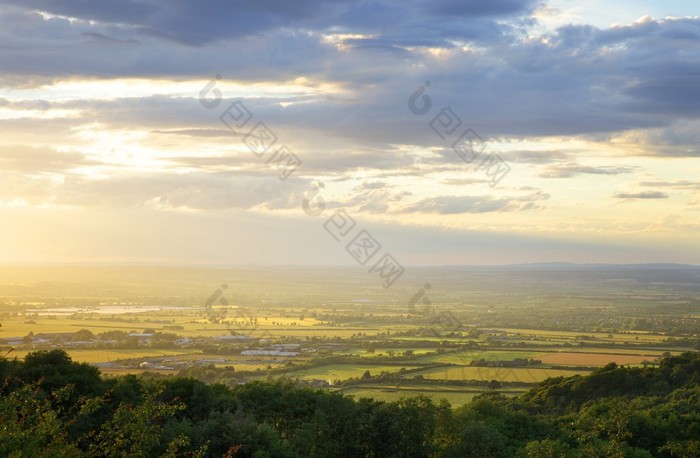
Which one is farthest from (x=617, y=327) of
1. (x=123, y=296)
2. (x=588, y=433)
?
(x=123, y=296)

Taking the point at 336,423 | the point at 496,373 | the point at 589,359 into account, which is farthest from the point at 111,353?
the point at 589,359

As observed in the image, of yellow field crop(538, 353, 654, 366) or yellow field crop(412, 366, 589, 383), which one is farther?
yellow field crop(538, 353, 654, 366)

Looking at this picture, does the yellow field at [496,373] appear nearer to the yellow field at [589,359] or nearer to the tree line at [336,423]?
the yellow field at [589,359]


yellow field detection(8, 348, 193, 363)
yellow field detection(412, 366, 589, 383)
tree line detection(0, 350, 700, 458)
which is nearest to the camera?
tree line detection(0, 350, 700, 458)

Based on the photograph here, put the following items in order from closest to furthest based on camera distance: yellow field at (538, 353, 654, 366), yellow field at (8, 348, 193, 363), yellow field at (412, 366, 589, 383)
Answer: yellow field at (412, 366, 589, 383)
yellow field at (8, 348, 193, 363)
yellow field at (538, 353, 654, 366)

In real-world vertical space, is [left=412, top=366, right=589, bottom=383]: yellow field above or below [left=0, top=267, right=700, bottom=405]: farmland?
below

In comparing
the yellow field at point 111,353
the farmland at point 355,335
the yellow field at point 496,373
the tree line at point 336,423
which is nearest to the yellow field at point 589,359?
the farmland at point 355,335

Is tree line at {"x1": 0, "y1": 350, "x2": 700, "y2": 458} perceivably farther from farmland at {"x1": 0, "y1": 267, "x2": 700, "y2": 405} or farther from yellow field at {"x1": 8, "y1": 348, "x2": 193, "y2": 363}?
yellow field at {"x1": 8, "y1": 348, "x2": 193, "y2": 363}

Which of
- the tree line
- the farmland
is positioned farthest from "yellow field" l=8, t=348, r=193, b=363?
the tree line

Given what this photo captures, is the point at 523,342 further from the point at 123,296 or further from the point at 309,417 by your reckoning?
the point at 123,296
